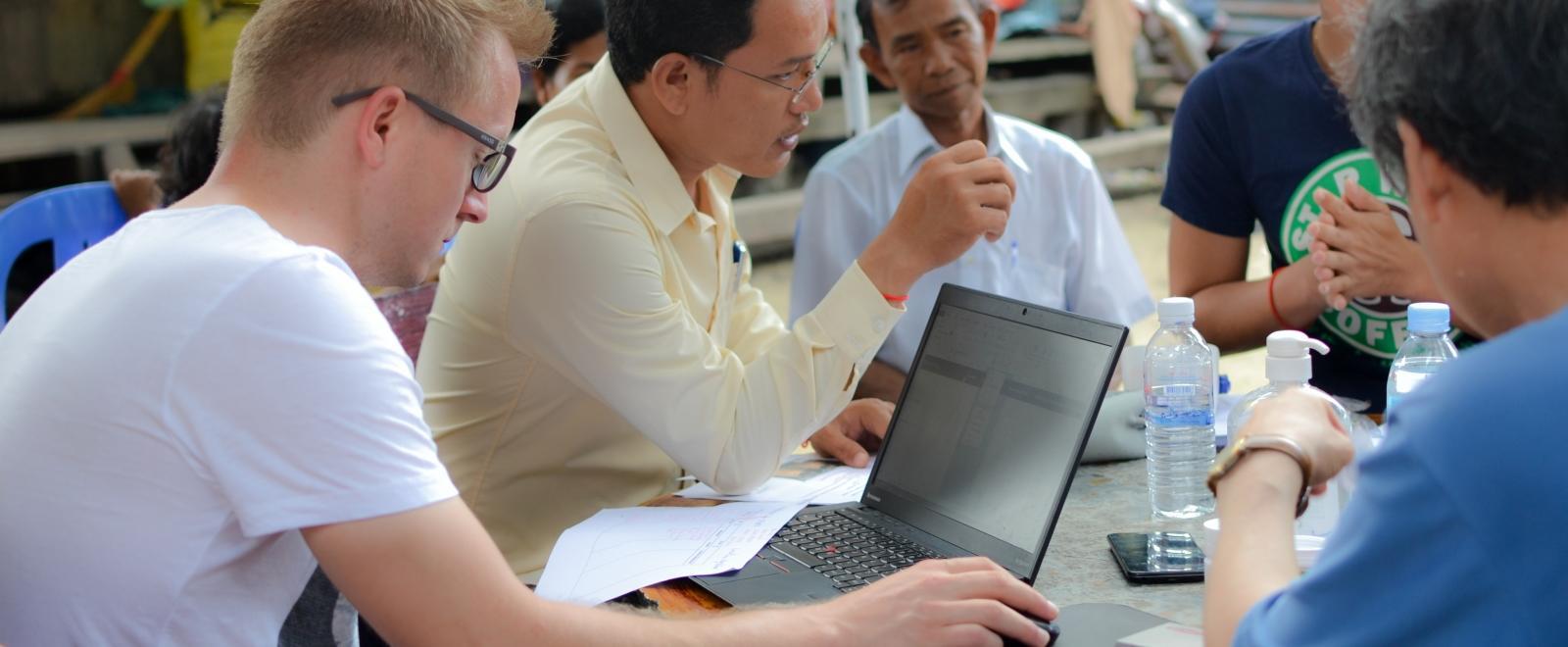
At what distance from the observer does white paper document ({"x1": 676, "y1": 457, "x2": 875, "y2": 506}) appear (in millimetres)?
1858

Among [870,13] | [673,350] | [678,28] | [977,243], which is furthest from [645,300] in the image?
[870,13]

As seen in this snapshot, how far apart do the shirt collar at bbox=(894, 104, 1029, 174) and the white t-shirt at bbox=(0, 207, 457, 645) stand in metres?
1.88

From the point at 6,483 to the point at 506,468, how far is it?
854 mm

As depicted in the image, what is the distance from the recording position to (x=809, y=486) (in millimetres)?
1938

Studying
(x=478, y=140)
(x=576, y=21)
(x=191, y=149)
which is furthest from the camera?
(x=576, y=21)

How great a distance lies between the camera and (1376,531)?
Answer: 89cm

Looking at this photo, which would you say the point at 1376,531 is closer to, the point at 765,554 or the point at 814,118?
the point at 765,554

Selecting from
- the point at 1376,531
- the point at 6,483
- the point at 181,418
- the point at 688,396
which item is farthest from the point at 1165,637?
the point at 6,483

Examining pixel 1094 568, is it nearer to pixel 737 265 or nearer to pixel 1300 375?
pixel 1300 375

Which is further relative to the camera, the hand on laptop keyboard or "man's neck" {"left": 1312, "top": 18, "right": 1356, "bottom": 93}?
"man's neck" {"left": 1312, "top": 18, "right": 1356, "bottom": 93}

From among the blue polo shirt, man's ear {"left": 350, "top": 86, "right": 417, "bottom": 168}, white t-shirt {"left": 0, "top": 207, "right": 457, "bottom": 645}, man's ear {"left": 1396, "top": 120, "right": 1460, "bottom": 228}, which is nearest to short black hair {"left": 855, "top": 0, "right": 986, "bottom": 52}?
man's ear {"left": 350, "top": 86, "right": 417, "bottom": 168}

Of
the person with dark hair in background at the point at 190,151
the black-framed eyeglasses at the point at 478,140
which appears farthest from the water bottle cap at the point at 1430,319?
the person with dark hair in background at the point at 190,151

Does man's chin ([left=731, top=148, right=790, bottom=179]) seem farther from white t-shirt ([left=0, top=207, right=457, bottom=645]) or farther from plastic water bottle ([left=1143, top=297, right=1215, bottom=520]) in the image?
white t-shirt ([left=0, top=207, right=457, bottom=645])

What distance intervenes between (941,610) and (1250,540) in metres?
0.33
